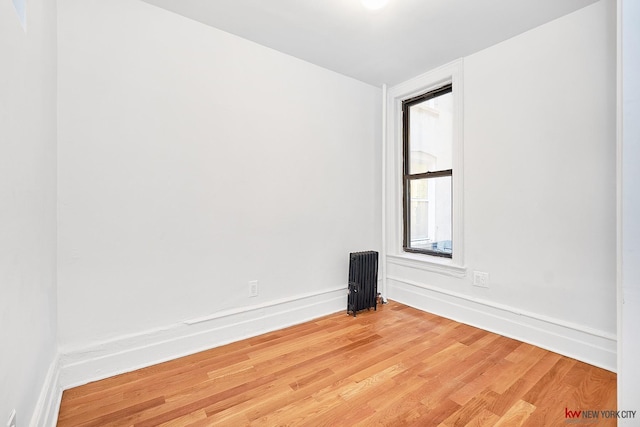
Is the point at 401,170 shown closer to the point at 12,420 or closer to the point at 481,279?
the point at 481,279

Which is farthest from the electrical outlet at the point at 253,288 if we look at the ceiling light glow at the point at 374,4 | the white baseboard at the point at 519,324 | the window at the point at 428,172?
the ceiling light glow at the point at 374,4

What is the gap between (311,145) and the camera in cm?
279

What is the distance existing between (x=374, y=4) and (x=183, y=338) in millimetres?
2689

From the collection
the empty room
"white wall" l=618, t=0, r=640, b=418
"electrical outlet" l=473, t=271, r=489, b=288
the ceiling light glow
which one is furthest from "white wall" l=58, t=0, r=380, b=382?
"white wall" l=618, t=0, r=640, b=418

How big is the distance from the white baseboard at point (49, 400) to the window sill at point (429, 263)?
9.43 ft

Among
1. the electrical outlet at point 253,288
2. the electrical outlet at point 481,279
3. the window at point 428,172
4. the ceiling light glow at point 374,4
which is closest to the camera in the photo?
the ceiling light glow at point 374,4

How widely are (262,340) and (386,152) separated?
7.67 ft

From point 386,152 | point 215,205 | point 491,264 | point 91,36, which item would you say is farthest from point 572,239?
point 91,36

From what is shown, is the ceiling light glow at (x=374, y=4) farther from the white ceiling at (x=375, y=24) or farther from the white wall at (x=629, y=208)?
the white wall at (x=629, y=208)

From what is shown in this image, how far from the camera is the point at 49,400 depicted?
1.39 meters

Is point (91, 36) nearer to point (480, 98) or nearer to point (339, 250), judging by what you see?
point (339, 250)

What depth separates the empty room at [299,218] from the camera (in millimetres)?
1387

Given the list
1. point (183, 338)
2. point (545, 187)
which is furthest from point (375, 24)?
point (183, 338)

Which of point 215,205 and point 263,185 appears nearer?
point 215,205
